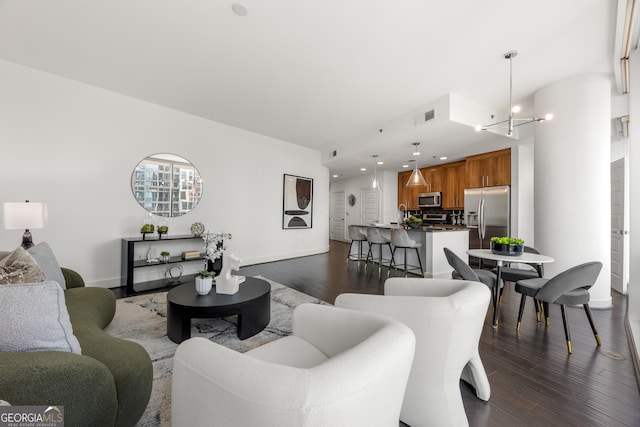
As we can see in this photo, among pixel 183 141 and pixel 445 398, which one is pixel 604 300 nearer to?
pixel 445 398

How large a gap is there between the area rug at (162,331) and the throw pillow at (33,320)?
2.34 ft

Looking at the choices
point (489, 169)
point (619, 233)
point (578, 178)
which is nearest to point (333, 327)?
point (578, 178)

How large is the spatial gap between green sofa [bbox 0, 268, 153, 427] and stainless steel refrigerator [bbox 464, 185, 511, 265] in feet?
20.1

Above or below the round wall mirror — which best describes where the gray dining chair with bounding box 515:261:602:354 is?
below

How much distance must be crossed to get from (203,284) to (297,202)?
433 centimetres

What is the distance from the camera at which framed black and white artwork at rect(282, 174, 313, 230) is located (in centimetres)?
633

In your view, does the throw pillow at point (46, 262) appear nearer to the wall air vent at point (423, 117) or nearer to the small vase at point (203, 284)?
the small vase at point (203, 284)

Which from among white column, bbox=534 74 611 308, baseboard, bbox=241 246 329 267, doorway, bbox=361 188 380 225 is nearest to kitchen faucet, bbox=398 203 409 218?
doorway, bbox=361 188 380 225

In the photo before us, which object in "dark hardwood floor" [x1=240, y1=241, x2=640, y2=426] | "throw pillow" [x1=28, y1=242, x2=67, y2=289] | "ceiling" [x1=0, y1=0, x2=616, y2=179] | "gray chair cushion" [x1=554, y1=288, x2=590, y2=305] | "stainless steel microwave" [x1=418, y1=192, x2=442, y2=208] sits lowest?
"dark hardwood floor" [x1=240, y1=241, x2=640, y2=426]

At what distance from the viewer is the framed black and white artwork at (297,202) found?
249 inches

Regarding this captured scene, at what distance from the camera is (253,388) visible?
68cm

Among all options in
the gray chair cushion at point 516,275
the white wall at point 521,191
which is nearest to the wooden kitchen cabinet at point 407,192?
the white wall at point 521,191

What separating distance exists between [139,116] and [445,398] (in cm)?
520

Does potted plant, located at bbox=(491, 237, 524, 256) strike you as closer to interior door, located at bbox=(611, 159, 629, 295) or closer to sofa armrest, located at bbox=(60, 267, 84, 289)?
interior door, located at bbox=(611, 159, 629, 295)
